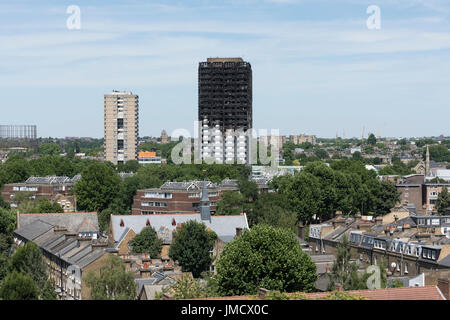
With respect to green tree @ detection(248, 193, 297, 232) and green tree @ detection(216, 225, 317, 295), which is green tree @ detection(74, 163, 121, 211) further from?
green tree @ detection(216, 225, 317, 295)

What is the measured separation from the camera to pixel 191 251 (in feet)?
204

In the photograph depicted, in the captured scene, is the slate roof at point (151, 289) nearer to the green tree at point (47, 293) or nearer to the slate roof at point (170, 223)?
the green tree at point (47, 293)

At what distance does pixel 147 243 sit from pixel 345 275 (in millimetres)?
23936

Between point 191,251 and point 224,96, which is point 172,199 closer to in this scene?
point 191,251

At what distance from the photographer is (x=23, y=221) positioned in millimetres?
82750

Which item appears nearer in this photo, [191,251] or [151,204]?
[191,251]

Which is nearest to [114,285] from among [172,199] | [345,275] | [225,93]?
[345,275]

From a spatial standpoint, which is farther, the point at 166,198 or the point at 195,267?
the point at 166,198

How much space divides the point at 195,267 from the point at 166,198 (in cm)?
4731

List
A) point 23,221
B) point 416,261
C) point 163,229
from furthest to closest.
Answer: point 23,221
point 163,229
point 416,261

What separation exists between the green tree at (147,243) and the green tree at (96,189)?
46.3 meters

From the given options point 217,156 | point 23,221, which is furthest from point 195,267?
point 217,156

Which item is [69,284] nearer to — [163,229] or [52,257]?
[52,257]
